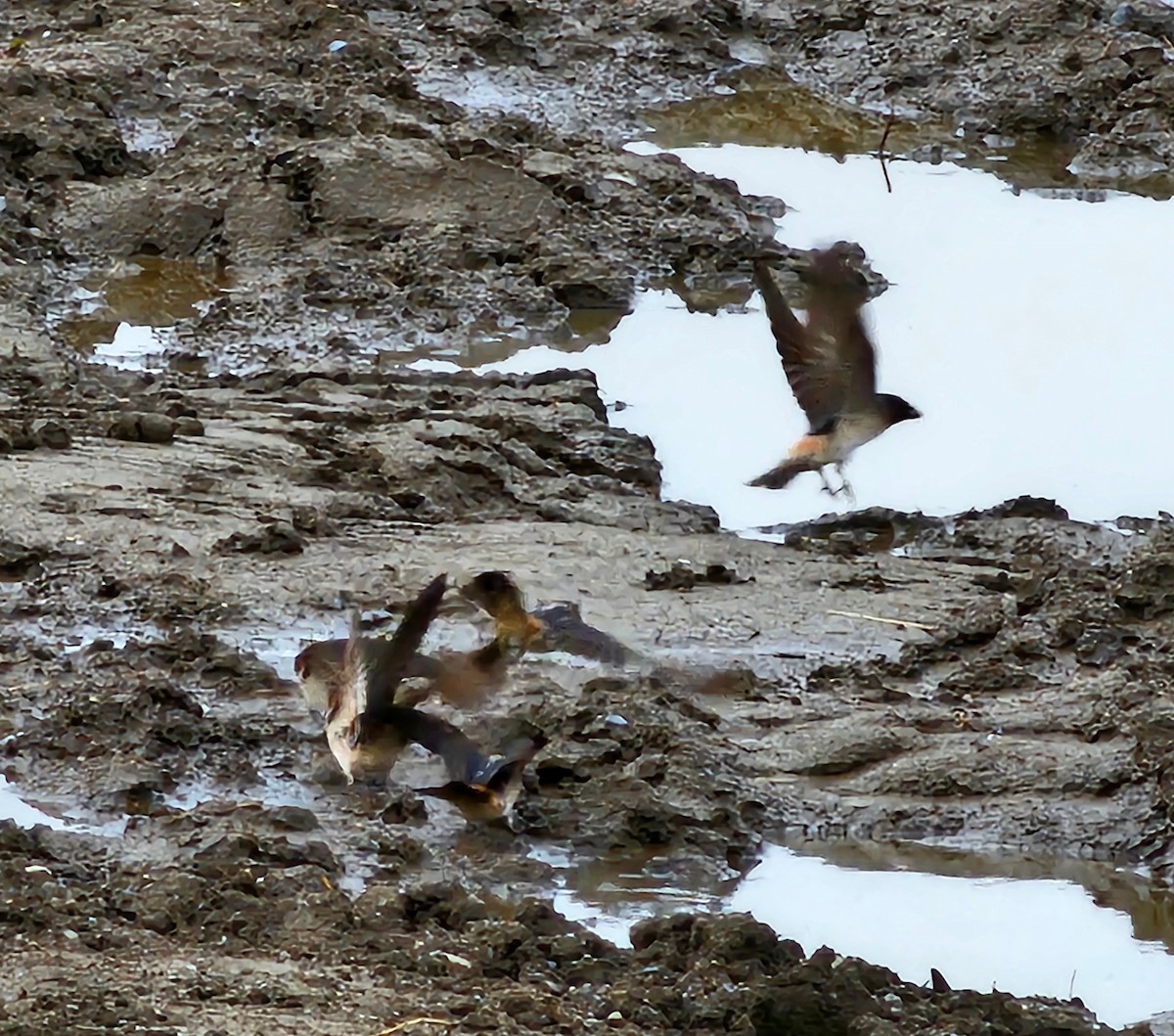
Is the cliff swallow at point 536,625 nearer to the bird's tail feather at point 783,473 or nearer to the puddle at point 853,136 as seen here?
the bird's tail feather at point 783,473

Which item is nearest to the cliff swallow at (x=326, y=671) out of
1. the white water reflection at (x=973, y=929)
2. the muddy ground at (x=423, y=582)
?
the muddy ground at (x=423, y=582)

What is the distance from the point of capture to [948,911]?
539cm

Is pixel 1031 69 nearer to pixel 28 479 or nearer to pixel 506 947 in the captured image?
pixel 28 479

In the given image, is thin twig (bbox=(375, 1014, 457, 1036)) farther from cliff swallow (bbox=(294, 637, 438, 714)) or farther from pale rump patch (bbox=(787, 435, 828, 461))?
pale rump patch (bbox=(787, 435, 828, 461))

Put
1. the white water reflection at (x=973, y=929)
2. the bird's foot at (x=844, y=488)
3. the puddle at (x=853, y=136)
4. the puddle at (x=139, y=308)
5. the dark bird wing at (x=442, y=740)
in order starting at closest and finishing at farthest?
the white water reflection at (x=973, y=929) < the dark bird wing at (x=442, y=740) < the bird's foot at (x=844, y=488) < the puddle at (x=139, y=308) < the puddle at (x=853, y=136)

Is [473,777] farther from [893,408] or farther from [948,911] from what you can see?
[893,408]

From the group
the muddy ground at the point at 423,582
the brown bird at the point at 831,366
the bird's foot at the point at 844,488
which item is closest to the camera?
the muddy ground at the point at 423,582

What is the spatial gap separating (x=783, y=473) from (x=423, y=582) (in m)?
1.29

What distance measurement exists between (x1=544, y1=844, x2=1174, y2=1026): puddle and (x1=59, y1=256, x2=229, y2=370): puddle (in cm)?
324

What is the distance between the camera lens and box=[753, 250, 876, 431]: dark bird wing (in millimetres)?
6754

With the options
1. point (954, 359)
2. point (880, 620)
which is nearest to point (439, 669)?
point (880, 620)

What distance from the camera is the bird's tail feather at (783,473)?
286 inches

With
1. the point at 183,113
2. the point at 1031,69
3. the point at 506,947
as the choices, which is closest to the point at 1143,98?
the point at 1031,69

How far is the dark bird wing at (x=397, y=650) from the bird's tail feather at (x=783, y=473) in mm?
2009
